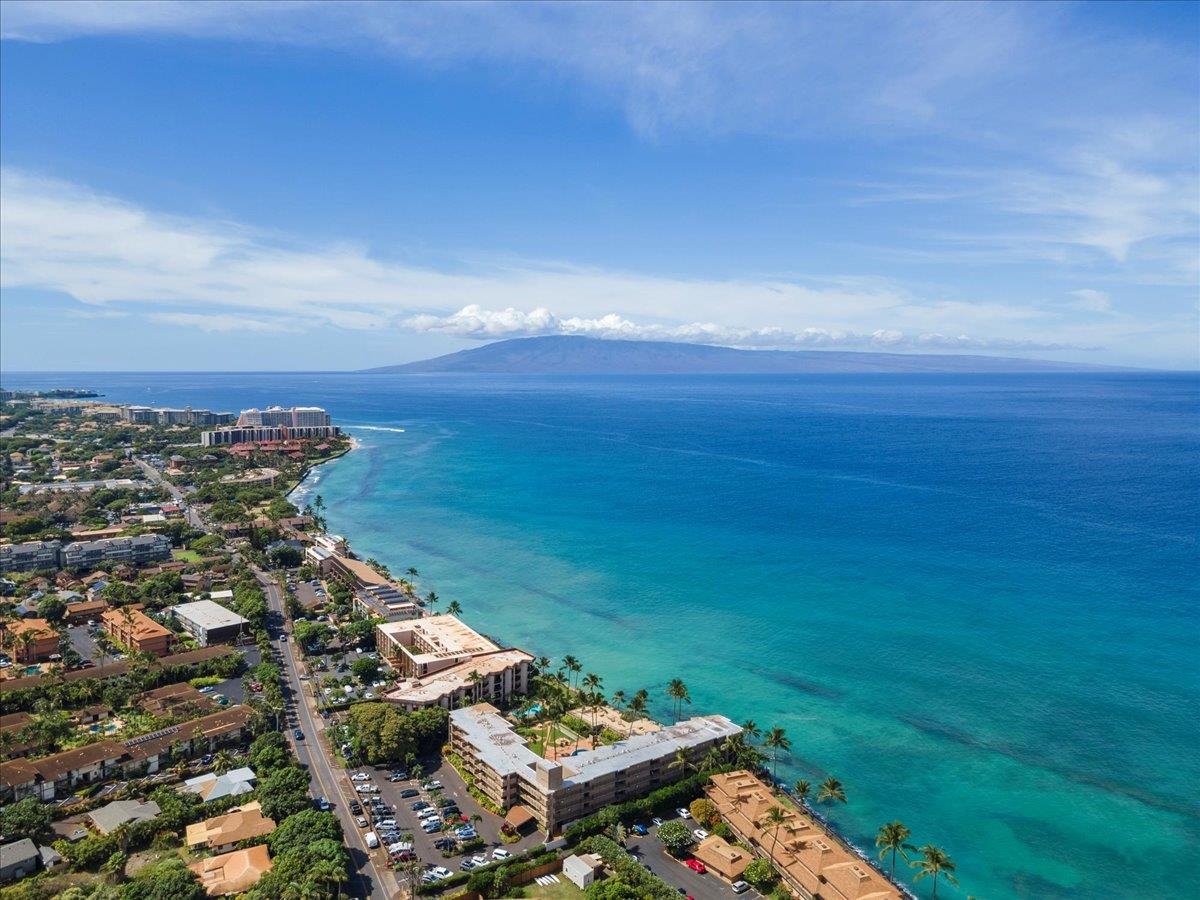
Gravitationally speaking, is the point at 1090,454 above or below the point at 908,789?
above

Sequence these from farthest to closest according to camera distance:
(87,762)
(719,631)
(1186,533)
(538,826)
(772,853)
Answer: (1186,533) → (719,631) → (87,762) → (538,826) → (772,853)

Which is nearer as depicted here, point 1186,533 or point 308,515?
point 1186,533

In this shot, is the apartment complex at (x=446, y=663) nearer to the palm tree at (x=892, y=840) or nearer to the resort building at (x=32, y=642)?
the resort building at (x=32, y=642)

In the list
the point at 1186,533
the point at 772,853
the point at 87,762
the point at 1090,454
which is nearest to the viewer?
the point at 772,853

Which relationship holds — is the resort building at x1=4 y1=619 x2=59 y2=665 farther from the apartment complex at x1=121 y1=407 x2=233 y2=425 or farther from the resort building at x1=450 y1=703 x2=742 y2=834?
the apartment complex at x1=121 y1=407 x2=233 y2=425

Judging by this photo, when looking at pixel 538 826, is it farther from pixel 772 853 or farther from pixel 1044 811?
pixel 1044 811

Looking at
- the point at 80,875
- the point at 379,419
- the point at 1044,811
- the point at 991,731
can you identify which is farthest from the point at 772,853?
the point at 379,419

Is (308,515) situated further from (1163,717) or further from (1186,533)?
→ (1186,533)

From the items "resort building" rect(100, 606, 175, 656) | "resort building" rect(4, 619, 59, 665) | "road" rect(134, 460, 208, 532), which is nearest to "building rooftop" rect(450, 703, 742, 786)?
"resort building" rect(100, 606, 175, 656)
